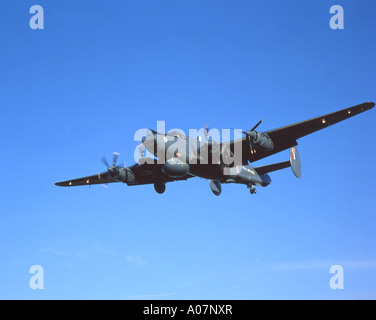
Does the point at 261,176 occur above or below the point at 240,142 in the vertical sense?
below

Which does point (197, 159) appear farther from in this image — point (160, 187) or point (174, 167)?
point (160, 187)

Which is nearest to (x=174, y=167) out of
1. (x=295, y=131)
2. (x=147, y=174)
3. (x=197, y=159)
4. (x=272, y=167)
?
(x=197, y=159)

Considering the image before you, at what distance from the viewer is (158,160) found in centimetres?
2795

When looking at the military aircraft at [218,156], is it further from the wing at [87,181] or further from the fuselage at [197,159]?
the wing at [87,181]

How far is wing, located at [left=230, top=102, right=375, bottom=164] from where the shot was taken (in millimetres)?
24309

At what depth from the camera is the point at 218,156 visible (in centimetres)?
2750

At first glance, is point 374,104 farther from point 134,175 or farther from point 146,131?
point 134,175

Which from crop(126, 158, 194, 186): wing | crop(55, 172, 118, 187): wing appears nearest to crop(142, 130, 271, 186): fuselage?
crop(126, 158, 194, 186): wing

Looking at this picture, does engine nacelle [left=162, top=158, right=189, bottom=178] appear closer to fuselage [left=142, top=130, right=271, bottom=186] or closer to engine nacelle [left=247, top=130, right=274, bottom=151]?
fuselage [left=142, top=130, right=271, bottom=186]

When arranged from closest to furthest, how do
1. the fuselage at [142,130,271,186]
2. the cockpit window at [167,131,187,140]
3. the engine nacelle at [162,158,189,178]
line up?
the engine nacelle at [162,158,189,178], the fuselage at [142,130,271,186], the cockpit window at [167,131,187,140]

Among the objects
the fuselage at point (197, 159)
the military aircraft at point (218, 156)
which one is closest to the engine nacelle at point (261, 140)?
the military aircraft at point (218, 156)

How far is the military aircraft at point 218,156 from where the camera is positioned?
25766mm
